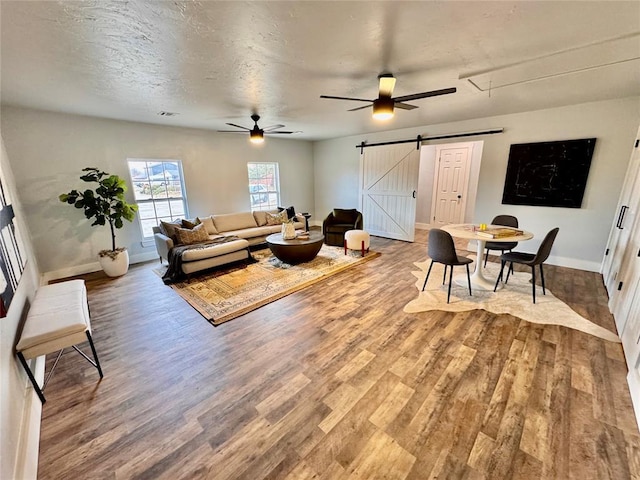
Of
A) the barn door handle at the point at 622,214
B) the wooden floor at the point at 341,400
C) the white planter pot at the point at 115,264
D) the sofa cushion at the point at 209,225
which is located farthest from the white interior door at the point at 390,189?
the white planter pot at the point at 115,264

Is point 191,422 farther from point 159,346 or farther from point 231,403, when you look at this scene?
point 159,346

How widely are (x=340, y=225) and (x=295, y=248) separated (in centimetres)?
157

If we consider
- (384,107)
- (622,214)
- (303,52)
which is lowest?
(622,214)

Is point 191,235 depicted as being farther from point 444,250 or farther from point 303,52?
point 444,250

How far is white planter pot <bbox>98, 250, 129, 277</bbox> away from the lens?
3886 millimetres

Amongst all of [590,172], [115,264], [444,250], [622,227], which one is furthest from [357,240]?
[115,264]

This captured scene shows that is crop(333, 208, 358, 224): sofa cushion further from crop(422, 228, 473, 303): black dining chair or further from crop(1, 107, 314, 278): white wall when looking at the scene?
crop(1, 107, 314, 278): white wall

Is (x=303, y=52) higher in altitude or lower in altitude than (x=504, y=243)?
higher

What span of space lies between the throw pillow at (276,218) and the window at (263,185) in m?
0.97

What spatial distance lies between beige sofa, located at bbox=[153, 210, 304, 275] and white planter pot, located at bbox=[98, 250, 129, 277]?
495 mm

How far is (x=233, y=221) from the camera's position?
533 cm

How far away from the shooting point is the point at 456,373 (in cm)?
200

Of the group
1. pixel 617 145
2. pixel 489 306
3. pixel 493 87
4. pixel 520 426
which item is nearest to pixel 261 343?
pixel 520 426

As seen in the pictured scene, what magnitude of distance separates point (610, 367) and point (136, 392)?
142 inches
